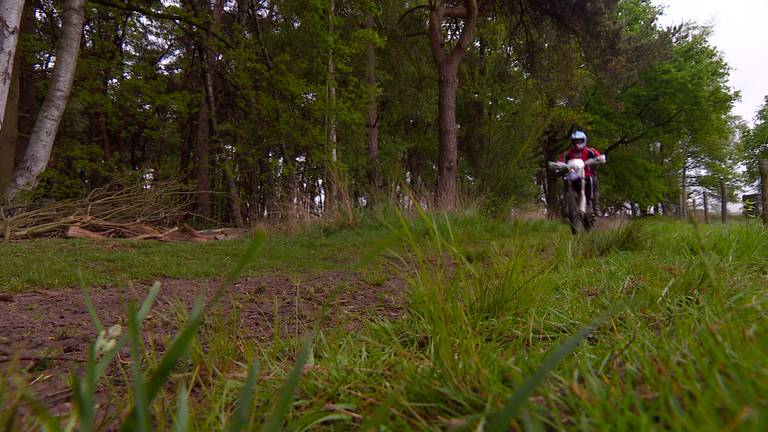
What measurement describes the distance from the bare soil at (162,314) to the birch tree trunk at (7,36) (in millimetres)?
3442

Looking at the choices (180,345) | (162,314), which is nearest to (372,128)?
(162,314)

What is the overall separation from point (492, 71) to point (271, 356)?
17.3 metres

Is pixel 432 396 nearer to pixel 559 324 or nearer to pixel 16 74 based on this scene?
pixel 559 324

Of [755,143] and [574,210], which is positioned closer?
[574,210]

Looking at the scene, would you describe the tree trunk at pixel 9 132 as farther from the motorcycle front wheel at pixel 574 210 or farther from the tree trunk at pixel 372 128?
the motorcycle front wheel at pixel 574 210

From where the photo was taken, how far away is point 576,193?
680cm

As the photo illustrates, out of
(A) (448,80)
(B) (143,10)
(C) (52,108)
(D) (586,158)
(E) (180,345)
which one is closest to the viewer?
(E) (180,345)

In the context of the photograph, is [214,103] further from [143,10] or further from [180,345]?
[180,345]

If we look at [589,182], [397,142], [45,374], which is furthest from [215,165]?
[45,374]

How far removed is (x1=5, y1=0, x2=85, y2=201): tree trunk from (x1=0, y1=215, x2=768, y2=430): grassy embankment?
4.22m

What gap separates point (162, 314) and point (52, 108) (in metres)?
5.91

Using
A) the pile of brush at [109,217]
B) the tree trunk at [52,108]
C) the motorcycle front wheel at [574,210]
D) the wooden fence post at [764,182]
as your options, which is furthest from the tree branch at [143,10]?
the wooden fence post at [764,182]

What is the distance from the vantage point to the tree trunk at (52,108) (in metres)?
5.97

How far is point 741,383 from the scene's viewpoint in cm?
53
